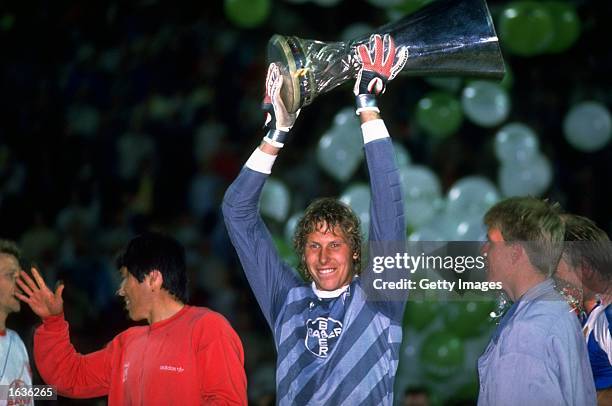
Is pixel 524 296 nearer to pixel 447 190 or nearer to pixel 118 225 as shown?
pixel 447 190

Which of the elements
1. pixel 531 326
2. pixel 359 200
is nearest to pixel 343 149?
pixel 359 200

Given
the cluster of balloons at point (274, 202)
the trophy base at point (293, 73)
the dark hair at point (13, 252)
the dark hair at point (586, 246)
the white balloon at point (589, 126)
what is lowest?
the dark hair at point (586, 246)

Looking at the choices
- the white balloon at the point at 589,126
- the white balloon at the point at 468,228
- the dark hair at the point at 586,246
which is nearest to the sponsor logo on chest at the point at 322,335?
the dark hair at the point at 586,246

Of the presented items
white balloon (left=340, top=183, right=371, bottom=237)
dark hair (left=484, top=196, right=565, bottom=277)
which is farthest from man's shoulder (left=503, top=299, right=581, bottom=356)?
white balloon (left=340, top=183, right=371, bottom=237)

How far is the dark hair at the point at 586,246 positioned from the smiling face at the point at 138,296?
1146 millimetres

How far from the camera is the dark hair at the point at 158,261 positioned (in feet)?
9.11

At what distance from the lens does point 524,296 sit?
2.34m

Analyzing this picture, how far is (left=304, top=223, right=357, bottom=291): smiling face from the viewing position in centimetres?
252

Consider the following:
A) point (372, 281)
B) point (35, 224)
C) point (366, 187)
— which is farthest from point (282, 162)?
point (372, 281)

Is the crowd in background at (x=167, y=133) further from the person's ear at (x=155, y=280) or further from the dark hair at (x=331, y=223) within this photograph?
the dark hair at (x=331, y=223)

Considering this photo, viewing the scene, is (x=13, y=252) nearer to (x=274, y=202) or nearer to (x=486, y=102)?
(x=274, y=202)

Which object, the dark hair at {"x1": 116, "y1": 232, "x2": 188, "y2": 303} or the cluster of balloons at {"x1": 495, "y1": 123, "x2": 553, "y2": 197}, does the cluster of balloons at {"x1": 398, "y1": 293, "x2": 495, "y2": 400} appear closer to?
the cluster of balloons at {"x1": 495, "y1": 123, "x2": 553, "y2": 197}

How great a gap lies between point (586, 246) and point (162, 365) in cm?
118

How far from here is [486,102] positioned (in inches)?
217
